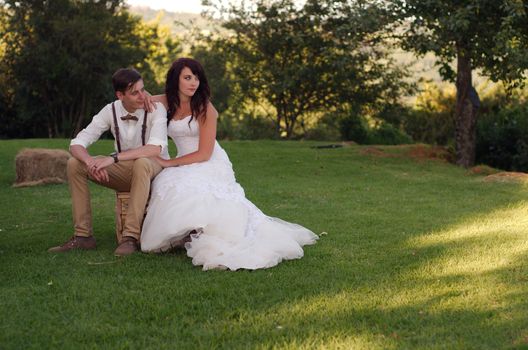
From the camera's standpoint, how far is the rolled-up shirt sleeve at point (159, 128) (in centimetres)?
702

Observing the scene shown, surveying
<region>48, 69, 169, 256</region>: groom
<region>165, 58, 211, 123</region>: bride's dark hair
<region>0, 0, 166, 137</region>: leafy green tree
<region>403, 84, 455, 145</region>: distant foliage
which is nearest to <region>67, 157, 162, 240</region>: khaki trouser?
<region>48, 69, 169, 256</region>: groom

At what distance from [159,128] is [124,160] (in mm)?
473

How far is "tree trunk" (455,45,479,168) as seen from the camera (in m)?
16.4

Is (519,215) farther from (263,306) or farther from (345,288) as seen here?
(263,306)

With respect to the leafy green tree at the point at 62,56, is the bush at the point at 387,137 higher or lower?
lower

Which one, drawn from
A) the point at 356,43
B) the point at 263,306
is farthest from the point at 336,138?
the point at 263,306

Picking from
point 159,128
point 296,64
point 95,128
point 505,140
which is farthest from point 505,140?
point 95,128

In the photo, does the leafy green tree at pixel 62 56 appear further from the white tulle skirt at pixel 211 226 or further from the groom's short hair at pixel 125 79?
the white tulle skirt at pixel 211 226

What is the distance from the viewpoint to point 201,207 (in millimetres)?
6520

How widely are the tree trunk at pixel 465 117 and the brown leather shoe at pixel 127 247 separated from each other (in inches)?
453

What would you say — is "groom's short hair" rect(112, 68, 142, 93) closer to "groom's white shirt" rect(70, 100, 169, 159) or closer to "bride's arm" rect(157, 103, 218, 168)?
"groom's white shirt" rect(70, 100, 169, 159)

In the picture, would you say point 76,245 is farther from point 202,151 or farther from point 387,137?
point 387,137

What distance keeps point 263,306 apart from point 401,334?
1046 mm

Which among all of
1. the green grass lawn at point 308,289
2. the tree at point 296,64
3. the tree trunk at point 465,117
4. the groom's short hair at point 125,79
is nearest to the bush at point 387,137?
the tree at point 296,64
